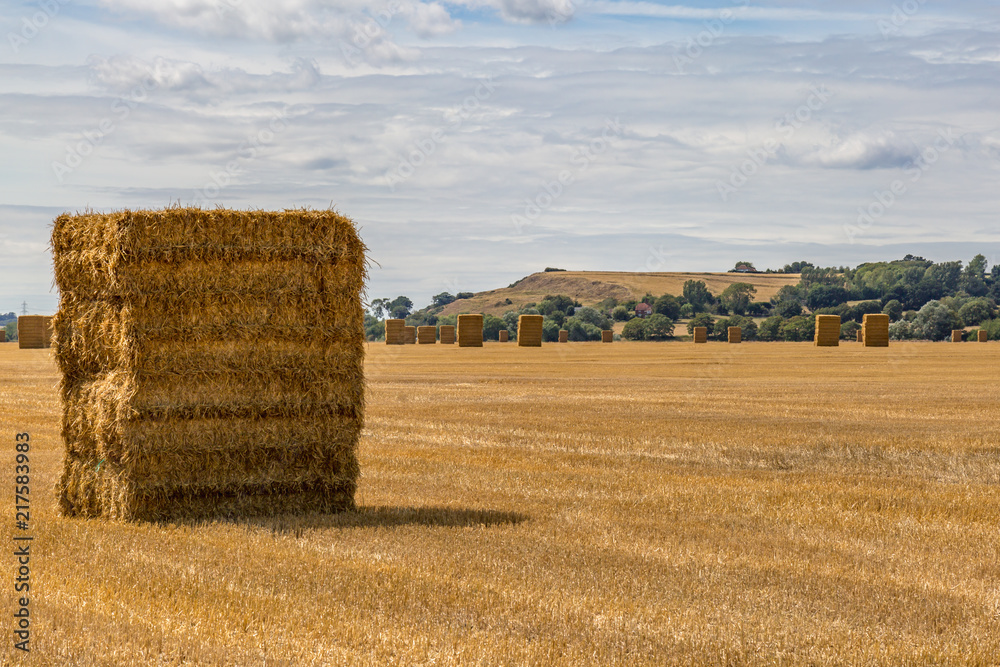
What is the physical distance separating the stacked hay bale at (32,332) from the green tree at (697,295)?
12213cm

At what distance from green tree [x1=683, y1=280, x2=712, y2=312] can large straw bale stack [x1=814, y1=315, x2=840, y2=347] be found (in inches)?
4080

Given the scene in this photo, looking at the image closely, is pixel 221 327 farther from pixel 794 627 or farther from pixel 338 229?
pixel 794 627

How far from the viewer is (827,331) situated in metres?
71.7

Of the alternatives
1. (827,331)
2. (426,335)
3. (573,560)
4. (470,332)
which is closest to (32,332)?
(470,332)

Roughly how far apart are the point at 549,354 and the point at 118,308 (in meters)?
51.3

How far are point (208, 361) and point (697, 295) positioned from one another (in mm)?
177136

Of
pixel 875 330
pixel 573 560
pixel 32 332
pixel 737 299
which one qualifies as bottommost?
pixel 573 560

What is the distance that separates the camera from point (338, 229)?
1245 centimetres

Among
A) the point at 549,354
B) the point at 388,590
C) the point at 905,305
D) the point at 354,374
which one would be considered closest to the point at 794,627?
the point at 388,590

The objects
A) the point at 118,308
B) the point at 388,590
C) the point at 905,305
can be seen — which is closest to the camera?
the point at 388,590

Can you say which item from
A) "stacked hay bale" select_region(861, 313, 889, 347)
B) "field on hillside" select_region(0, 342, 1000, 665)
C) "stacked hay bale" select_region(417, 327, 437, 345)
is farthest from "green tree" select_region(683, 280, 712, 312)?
"field on hillside" select_region(0, 342, 1000, 665)

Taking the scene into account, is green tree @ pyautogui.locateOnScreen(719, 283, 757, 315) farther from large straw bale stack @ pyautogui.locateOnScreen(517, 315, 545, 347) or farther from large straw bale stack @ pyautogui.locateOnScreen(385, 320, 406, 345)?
large straw bale stack @ pyautogui.locateOnScreen(517, 315, 545, 347)

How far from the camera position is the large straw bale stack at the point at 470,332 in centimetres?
7094

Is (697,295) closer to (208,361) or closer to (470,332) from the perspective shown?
(470,332)
